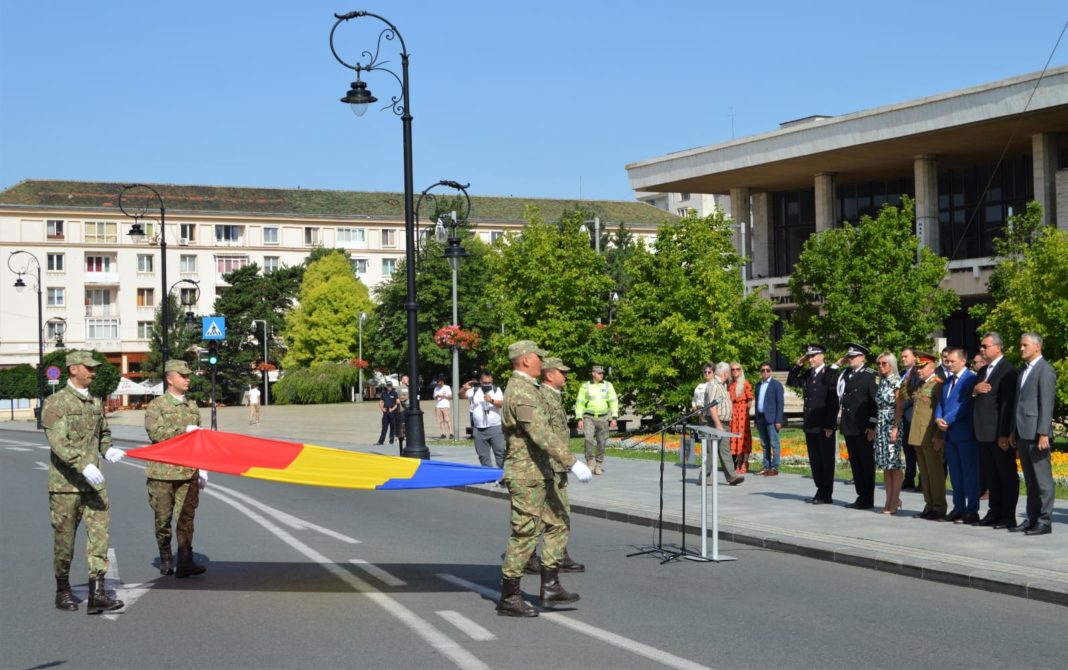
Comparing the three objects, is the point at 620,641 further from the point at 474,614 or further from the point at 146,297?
the point at 146,297

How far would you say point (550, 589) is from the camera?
9.16 m

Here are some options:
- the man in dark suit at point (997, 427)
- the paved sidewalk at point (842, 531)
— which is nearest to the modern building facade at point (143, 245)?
the paved sidewalk at point (842, 531)

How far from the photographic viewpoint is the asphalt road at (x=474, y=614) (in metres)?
7.54

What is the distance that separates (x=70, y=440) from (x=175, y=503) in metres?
1.75

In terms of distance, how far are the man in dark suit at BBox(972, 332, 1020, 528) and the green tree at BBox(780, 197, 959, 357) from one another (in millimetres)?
24720

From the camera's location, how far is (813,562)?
11875 mm

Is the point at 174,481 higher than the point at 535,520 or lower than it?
higher

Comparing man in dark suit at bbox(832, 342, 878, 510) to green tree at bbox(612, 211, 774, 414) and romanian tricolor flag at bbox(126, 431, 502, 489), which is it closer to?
romanian tricolor flag at bbox(126, 431, 502, 489)

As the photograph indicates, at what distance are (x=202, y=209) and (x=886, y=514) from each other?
107660 millimetres

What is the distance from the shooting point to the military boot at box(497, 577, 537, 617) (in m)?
8.80

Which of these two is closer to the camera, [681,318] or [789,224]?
[681,318]

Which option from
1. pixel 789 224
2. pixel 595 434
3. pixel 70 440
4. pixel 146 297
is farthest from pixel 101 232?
pixel 70 440

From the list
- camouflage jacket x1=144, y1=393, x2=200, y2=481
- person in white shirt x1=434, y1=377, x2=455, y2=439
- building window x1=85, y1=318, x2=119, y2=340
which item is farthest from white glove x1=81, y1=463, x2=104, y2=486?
building window x1=85, y1=318, x2=119, y2=340

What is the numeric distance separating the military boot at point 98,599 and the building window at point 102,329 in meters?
108
